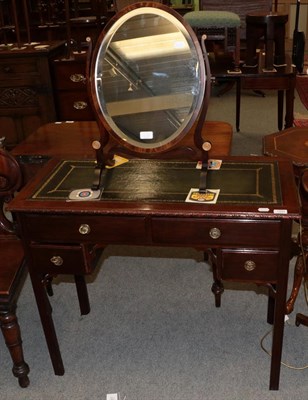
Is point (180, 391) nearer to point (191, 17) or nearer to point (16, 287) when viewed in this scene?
point (16, 287)

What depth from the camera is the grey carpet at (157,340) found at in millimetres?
1953

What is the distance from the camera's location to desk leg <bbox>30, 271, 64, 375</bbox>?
1.84 metres

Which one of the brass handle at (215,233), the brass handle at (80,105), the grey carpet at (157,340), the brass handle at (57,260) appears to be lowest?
the grey carpet at (157,340)

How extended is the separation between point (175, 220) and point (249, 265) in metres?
0.30

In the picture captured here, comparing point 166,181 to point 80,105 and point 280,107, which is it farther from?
point 280,107

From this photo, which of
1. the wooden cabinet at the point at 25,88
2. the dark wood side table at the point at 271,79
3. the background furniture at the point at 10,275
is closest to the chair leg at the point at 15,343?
the background furniture at the point at 10,275

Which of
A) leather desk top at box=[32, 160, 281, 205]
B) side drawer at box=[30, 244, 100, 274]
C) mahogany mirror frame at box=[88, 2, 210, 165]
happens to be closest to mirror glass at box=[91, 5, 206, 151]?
mahogany mirror frame at box=[88, 2, 210, 165]

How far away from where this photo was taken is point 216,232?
1601 mm

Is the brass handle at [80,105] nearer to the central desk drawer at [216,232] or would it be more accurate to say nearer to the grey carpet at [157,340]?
the grey carpet at [157,340]

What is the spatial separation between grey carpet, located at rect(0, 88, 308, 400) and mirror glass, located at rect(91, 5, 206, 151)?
940 millimetres

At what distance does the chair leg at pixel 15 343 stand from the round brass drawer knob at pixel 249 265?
89 cm

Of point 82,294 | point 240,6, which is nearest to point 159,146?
point 82,294

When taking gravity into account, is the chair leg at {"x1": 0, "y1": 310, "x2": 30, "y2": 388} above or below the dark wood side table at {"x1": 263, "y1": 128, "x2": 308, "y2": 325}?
below

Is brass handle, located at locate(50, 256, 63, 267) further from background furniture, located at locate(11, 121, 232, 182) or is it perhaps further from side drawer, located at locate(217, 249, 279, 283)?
background furniture, located at locate(11, 121, 232, 182)
